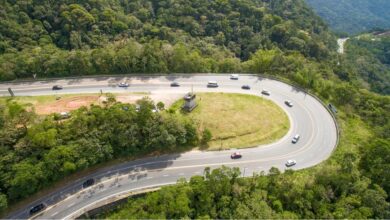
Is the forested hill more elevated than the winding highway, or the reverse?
the forested hill

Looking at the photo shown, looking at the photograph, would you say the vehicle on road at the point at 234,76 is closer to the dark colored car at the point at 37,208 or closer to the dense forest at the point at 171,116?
the dense forest at the point at 171,116

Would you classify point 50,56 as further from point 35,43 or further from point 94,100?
point 94,100

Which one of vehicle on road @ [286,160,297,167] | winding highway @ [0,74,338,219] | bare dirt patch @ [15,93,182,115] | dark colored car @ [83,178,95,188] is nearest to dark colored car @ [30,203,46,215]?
winding highway @ [0,74,338,219]

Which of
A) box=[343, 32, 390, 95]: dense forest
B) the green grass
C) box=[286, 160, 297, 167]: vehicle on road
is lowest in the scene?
box=[286, 160, 297, 167]: vehicle on road

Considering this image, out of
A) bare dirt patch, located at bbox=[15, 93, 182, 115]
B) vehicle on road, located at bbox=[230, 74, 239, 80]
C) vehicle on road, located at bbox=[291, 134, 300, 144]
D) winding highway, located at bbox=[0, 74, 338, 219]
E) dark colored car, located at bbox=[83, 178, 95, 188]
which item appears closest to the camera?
winding highway, located at bbox=[0, 74, 338, 219]

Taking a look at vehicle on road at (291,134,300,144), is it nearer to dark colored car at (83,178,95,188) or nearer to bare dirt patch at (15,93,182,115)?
bare dirt patch at (15,93,182,115)

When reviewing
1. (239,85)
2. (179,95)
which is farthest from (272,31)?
(179,95)
